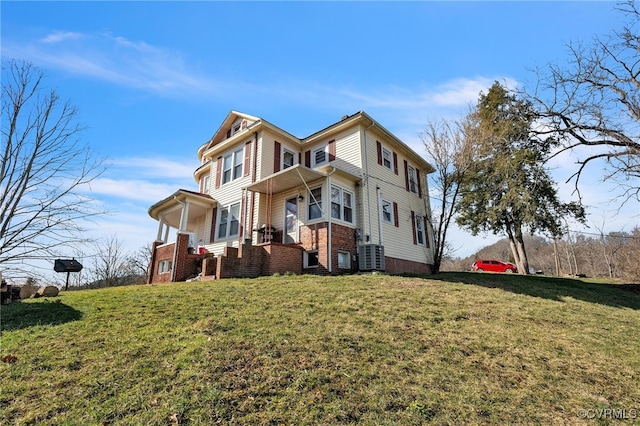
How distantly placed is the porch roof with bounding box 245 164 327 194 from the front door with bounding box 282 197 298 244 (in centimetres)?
69

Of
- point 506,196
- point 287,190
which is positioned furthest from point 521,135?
point 287,190

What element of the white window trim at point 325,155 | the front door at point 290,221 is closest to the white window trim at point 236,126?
the white window trim at point 325,155

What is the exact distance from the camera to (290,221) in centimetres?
A: 1395

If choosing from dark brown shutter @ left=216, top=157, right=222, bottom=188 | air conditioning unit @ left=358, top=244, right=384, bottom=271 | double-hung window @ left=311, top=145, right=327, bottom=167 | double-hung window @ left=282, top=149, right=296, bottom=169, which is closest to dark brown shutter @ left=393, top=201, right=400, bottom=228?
air conditioning unit @ left=358, top=244, right=384, bottom=271

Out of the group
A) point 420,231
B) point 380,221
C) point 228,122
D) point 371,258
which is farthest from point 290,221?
point 420,231

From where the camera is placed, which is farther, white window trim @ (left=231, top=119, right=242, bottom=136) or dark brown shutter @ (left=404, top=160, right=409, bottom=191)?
white window trim @ (left=231, top=119, right=242, bottom=136)

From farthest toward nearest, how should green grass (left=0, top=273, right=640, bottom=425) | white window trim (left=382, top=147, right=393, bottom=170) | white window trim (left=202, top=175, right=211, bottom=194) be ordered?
white window trim (left=202, top=175, right=211, bottom=194) → white window trim (left=382, top=147, right=393, bottom=170) → green grass (left=0, top=273, right=640, bottom=425)

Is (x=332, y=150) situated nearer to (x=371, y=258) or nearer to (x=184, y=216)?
(x=371, y=258)

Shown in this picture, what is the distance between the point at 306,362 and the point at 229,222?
11798 mm

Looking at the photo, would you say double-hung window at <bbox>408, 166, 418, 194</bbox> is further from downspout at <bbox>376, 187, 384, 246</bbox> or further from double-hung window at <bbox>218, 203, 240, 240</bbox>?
double-hung window at <bbox>218, 203, 240, 240</bbox>

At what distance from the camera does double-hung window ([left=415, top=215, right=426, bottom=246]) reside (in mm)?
17172

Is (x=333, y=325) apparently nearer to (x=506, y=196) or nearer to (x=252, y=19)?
(x=252, y=19)

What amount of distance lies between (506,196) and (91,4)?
61.4ft

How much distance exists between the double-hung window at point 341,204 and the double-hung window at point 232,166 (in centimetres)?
518
